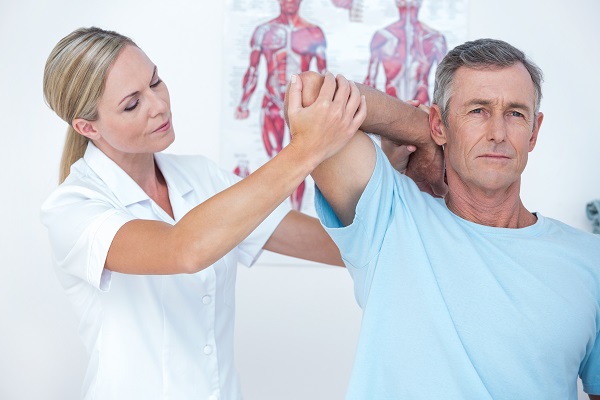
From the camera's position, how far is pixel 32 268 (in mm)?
2898

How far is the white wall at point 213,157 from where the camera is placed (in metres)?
2.86

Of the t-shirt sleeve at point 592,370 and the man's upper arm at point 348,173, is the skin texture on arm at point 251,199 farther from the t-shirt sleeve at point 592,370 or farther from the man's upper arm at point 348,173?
the t-shirt sleeve at point 592,370

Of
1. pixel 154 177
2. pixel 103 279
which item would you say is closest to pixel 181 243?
pixel 103 279

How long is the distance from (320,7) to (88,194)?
152 centimetres

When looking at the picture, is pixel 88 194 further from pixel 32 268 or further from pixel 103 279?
pixel 32 268

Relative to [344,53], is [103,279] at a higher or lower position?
lower

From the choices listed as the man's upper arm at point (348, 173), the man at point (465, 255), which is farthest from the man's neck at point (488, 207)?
the man's upper arm at point (348, 173)

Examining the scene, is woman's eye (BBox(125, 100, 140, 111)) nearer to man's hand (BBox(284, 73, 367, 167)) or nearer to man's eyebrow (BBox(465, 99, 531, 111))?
man's hand (BBox(284, 73, 367, 167))

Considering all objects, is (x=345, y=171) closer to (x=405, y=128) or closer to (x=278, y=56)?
(x=405, y=128)

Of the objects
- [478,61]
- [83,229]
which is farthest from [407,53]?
[83,229]

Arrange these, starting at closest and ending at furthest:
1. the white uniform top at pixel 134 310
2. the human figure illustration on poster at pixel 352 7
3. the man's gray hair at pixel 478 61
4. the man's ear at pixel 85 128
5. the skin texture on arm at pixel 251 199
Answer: the skin texture on arm at pixel 251 199 < the man's gray hair at pixel 478 61 < the white uniform top at pixel 134 310 < the man's ear at pixel 85 128 < the human figure illustration on poster at pixel 352 7

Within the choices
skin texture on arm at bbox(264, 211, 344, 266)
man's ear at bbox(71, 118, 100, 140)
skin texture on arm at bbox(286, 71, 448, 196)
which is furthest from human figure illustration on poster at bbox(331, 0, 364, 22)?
man's ear at bbox(71, 118, 100, 140)

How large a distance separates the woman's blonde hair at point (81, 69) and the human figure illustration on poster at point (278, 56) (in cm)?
113

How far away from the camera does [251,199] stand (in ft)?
4.35
